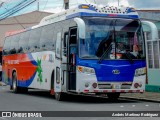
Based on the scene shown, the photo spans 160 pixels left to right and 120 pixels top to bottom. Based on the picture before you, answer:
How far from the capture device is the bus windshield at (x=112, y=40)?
17.2 m

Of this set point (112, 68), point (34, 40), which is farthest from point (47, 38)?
point (112, 68)

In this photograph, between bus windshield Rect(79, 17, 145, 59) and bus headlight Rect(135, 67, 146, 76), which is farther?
bus headlight Rect(135, 67, 146, 76)

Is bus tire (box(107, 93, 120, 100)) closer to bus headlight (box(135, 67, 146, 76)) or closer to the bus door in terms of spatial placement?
bus headlight (box(135, 67, 146, 76))

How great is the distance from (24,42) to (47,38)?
404 cm

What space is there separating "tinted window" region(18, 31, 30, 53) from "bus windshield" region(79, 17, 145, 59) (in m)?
7.11

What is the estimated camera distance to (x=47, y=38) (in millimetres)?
20484

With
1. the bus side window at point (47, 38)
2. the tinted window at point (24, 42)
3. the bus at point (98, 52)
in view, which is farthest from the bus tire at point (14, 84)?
the bus at point (98, 52)

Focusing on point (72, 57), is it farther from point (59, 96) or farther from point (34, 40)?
point (34, 40)

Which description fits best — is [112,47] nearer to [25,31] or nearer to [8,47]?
[25,31]

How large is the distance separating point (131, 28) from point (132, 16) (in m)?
0.58

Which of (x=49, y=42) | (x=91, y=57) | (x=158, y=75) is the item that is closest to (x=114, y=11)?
Result: (x=91, y=57)

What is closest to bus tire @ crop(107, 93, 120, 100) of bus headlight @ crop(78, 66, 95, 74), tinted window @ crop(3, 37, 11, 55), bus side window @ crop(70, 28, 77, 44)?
bus headlight @ crop(78, 66, 95, 74)

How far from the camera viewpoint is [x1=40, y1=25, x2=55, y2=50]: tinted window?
65.1 feet

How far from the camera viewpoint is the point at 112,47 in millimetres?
17453
